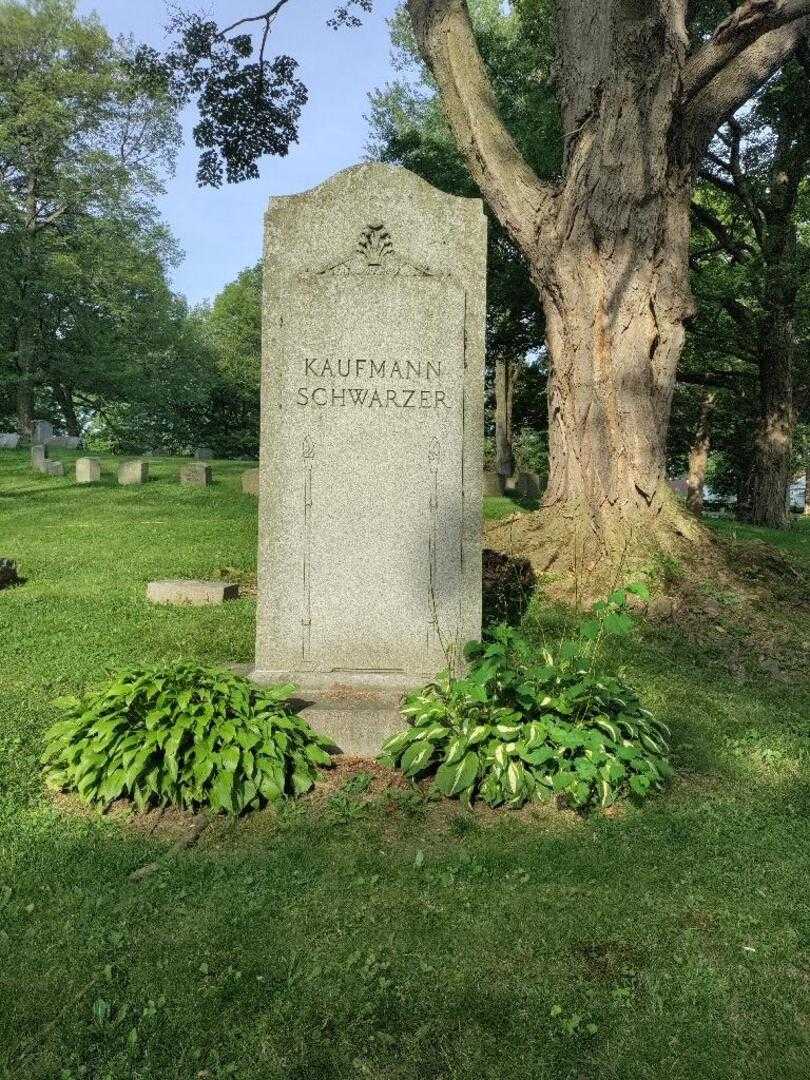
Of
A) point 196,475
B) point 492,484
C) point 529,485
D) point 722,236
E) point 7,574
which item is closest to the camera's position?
point 7,574

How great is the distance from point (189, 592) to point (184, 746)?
433cm

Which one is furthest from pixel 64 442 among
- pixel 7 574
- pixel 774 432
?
pixel 774 432

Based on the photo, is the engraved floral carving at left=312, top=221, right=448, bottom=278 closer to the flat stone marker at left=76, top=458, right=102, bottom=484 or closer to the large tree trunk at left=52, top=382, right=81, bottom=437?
the flat stone marker at left=76, top=458, right=102, bottom=484

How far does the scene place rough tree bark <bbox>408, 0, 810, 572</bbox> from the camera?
8102mm

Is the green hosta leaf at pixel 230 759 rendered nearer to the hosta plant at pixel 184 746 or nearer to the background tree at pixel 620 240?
the hosta plant at pixel 184 746

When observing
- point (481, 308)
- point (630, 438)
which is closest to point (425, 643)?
point (481, 308)

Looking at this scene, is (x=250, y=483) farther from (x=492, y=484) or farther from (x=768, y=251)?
(x=768, y=251)

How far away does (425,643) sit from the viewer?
17.8 ft

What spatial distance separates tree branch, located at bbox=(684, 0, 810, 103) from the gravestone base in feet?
21.7

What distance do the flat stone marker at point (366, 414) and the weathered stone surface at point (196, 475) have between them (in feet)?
44.0

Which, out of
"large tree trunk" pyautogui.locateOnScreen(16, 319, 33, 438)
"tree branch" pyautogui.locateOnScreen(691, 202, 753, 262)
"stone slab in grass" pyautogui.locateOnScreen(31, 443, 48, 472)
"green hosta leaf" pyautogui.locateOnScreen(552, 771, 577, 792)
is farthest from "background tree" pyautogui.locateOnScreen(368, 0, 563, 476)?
"large tree trunk" pyautogui.locateOnScreen(16, 319, 33, 438)

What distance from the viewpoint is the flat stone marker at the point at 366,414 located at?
523 cm

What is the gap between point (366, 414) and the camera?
5.27m

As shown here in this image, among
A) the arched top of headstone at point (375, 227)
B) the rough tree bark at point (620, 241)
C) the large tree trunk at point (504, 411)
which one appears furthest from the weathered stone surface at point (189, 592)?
the large tree trunk at point (504, 411)
